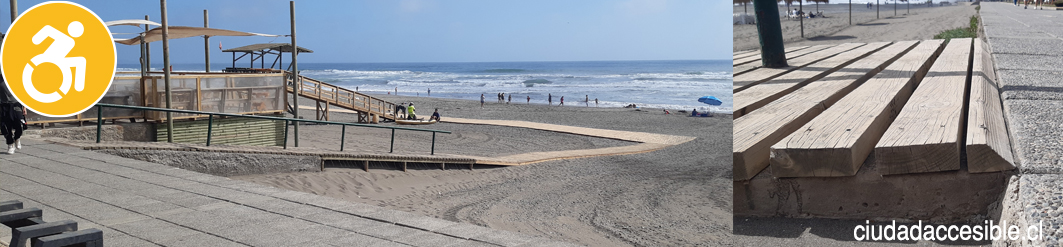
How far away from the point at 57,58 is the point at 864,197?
124 inches

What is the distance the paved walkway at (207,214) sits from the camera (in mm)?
3229

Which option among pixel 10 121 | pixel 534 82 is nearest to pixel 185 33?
pixel 10 121

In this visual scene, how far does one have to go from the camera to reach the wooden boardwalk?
3.84 ft

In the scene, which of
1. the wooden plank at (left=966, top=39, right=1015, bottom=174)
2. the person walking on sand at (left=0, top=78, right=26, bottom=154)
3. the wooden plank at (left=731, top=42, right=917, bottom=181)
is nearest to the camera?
the wooden plank at (left=731, top=42, right=917, bottom=181)

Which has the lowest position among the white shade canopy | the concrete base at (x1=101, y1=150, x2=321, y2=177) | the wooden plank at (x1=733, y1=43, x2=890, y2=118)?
the concrete base at (x1=101, y1=150, x2=321, y2=177)

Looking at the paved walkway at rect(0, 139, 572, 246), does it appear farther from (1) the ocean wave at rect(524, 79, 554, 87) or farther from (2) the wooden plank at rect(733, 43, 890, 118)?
(1) the ocean wave at rect(524, 79, 554, 87)

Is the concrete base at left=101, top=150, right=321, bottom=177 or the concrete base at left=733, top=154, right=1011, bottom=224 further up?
the concrete base at left=733, top=154, right=1011, bottom=224

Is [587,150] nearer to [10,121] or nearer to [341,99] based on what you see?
[10,121]

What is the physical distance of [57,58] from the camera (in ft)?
9.68

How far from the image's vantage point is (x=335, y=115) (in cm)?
2523

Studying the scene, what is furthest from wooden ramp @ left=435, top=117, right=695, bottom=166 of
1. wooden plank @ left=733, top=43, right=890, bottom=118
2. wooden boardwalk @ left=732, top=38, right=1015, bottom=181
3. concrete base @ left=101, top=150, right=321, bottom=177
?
wooden boardwalk @ left=732, top=38, right=1015, bottom=181

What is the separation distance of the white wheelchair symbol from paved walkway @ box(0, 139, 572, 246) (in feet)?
2.56

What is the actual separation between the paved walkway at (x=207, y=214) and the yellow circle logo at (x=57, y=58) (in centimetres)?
75

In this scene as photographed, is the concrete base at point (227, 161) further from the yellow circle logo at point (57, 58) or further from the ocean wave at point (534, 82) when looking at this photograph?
the ocean wave at point (534, 82)
